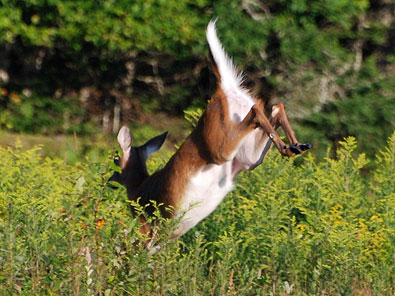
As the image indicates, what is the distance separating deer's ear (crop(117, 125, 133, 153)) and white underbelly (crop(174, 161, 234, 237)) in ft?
3.72

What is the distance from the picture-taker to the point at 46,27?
13.2 meters

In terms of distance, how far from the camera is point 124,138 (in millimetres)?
7453

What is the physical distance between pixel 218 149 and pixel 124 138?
1.42 m

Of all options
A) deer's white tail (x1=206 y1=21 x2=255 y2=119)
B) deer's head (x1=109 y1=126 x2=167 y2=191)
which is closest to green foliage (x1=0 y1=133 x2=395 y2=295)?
deer's white tail (x1=206 y1=21 x2=255 y2=119)

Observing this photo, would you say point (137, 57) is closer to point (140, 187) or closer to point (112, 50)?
Answer: point (112, 50)

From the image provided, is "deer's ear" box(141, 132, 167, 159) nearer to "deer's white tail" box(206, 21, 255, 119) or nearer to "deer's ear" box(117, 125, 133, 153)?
"deer's ear" box(117, 125, 133, 153)

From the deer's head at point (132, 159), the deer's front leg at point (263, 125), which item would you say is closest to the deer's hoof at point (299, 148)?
the deer's front leg at point (263, 125)

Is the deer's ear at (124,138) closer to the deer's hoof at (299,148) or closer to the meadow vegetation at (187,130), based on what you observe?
the meadow vegetation at (187,130)

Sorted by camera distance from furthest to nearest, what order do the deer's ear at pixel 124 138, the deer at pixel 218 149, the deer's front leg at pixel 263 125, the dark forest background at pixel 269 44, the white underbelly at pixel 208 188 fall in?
1. the dark forest background at pixel 269 44
2. the deer's ear at pixel 124 138
3. the white underbelly at pixel 208 188
4. the deer at pixel 218 149
5. the deer's front leg at pixel 263 125

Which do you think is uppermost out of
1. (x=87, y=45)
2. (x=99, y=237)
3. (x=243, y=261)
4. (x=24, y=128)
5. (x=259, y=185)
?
(x=99, y=237)

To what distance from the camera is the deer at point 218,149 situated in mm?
6066

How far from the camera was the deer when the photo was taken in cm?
607

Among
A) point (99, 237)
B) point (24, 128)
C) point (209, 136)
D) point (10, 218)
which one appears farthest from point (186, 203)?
point (24, 128)

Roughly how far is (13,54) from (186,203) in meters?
8.82
